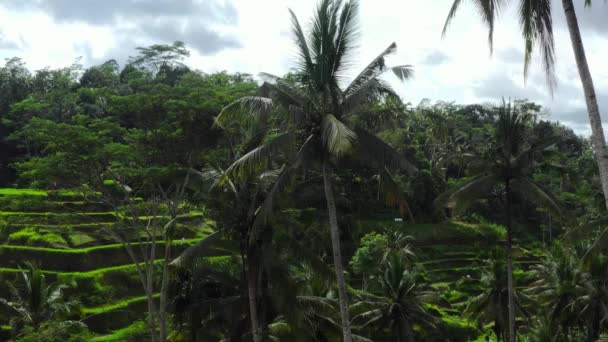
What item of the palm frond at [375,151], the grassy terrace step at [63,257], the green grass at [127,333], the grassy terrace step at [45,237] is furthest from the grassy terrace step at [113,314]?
the palm frond at [375,151]

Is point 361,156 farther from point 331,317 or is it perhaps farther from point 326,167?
point 331,317

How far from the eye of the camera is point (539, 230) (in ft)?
197

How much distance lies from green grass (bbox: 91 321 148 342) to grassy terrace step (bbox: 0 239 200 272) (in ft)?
15.4

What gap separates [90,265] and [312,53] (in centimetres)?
2391

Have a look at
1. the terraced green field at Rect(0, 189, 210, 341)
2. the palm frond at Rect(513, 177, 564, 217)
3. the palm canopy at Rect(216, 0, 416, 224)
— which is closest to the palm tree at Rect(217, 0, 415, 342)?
the palm canopy at Rect(216, 0, 416, 224)

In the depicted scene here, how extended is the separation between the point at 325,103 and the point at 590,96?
5.72 meters

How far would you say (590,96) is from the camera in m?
10.5

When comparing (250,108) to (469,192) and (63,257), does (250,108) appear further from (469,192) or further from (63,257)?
(63,257)

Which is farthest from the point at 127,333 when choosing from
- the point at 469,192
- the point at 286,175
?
the point at 286,175

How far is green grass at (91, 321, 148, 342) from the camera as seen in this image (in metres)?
27.6

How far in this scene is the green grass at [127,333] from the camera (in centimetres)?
2764

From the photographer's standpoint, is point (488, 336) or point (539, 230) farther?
point (539, 230)

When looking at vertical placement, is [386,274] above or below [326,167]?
below

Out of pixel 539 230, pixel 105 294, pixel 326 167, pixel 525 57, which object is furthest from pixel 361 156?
pixel 539 230
